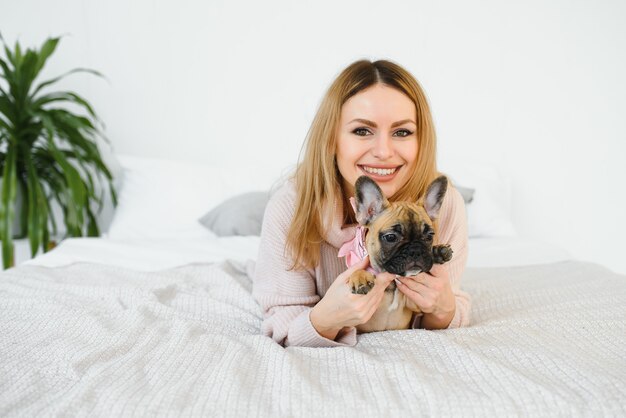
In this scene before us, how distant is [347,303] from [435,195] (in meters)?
0.34

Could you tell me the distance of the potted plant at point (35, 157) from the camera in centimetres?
312

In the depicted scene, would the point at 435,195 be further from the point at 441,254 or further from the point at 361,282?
the point at 361,282

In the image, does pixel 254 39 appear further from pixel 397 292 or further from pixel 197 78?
pixel 397 292

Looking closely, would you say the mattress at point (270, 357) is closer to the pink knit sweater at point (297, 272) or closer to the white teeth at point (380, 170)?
the pink knit sweater at point (297, 272)

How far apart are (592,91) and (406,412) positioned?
3.59 meters

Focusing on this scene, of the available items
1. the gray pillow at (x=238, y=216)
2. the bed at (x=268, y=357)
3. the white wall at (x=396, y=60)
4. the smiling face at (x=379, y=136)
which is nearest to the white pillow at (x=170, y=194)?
the gray pillow at (x=238, y=216)

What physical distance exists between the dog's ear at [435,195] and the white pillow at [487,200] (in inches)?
74.7

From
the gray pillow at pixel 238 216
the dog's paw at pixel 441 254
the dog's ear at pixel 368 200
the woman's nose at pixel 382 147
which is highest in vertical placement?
the woman's nose at pixel 382 147

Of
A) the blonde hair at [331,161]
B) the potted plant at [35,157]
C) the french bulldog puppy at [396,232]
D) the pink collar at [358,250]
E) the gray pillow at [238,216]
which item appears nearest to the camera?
the french bulldog puppy at [396,232]

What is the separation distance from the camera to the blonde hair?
1496 mm

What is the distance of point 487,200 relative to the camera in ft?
11.1

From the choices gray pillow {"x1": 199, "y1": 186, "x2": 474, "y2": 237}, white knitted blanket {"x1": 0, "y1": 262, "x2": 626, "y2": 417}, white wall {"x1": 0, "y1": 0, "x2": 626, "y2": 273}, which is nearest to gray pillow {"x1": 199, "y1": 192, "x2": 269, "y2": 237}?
gray pillow {"x1": 199, "y1": 186, "x2": 474, "y2": 237}

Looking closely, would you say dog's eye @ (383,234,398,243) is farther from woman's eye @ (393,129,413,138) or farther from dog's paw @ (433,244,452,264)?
woman's eye @ (393,129,413,138)

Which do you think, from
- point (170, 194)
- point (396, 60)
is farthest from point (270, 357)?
point (396, 60)
